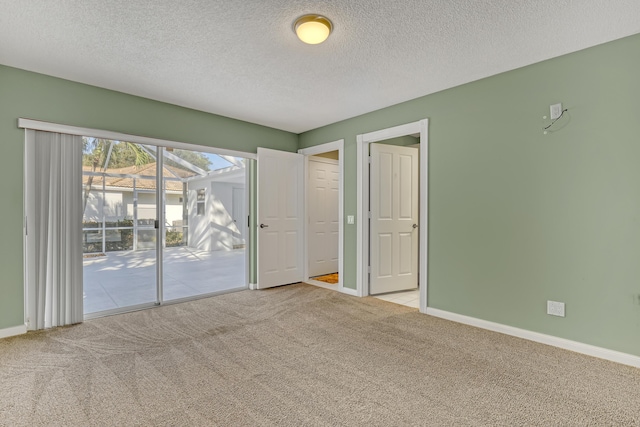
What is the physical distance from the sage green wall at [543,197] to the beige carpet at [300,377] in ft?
1.19

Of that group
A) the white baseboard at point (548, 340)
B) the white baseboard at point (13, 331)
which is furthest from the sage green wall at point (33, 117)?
the white baseboard at point (548, 340)

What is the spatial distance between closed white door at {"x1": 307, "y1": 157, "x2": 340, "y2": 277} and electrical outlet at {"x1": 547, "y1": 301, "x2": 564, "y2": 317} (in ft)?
11.4

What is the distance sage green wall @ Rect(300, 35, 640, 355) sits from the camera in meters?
2.44

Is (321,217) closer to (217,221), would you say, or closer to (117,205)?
(217,221)

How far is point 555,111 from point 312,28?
7.19 feet

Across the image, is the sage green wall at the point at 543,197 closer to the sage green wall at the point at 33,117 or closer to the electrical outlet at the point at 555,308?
the electrical outlet at the point at 555,308

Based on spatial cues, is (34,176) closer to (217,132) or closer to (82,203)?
(82,203)

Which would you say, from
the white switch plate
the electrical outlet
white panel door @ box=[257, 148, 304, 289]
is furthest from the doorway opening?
the white switch plate

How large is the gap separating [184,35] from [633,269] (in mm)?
3852

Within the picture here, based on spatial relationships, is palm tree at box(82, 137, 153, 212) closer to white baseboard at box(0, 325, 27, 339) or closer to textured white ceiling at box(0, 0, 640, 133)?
textured white ceiling at box(0, 0, 640, 133)

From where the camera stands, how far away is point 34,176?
119 inches

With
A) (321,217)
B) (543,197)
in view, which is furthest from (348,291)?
(543,197)

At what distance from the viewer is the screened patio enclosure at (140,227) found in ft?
12.0

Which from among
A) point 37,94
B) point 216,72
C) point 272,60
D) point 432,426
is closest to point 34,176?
point 37,94
